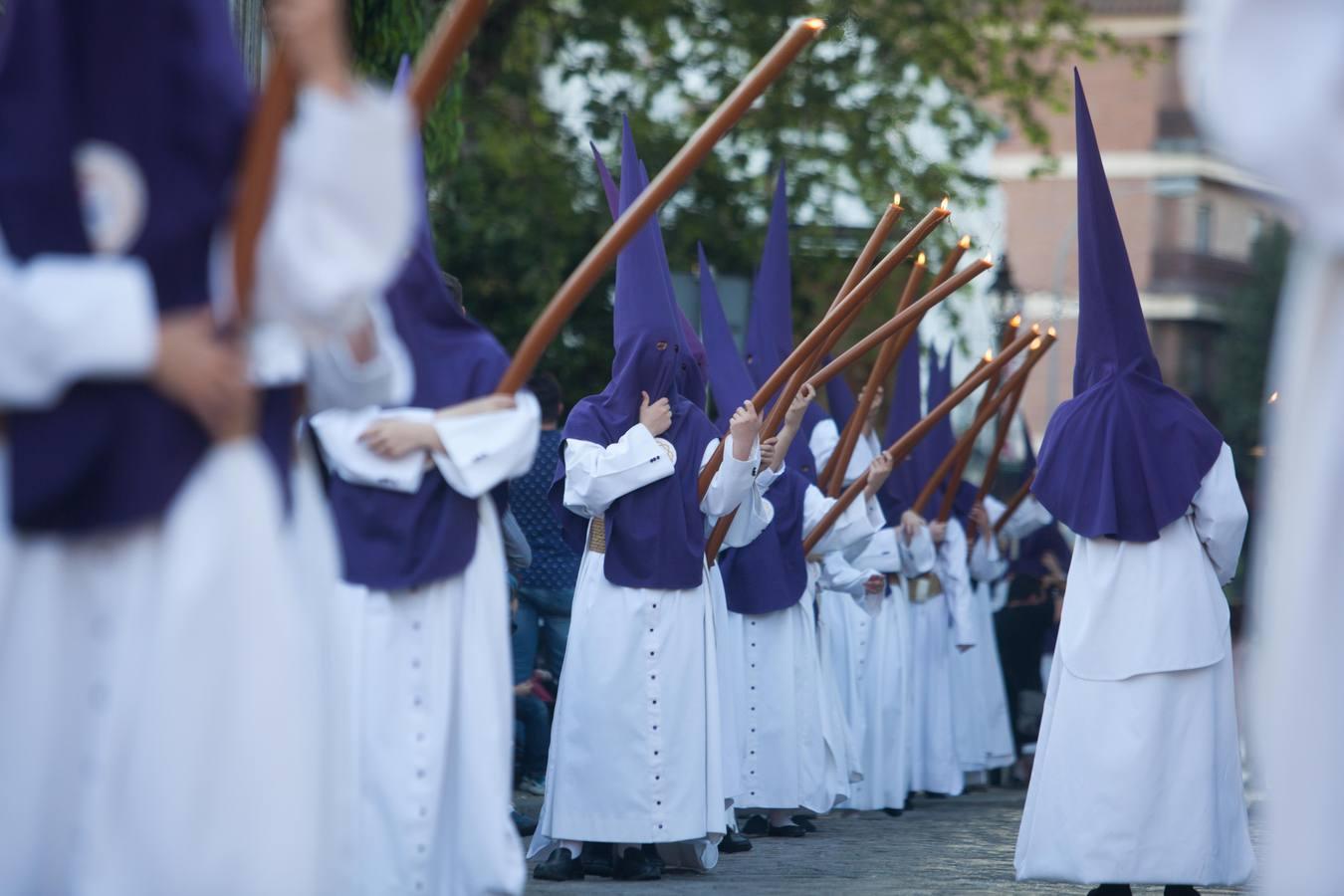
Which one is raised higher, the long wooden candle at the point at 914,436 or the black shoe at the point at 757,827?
the long wooden candle at the point at 914,436

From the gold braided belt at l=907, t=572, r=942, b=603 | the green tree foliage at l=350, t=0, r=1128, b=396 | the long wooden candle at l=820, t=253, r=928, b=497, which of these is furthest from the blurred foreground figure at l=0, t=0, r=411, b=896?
the green tree foliage at l=350, t=0, r=1128, b=396

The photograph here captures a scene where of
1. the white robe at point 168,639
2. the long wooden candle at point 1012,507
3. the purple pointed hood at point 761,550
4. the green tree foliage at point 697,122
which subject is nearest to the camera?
the white robe at point 168,639

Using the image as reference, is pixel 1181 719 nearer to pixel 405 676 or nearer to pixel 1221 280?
pixel 405 676

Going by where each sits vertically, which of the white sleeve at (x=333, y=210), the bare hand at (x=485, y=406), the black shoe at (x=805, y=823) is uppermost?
the white sleeve at (x=333, y=210)

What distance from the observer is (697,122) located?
66.2 feet

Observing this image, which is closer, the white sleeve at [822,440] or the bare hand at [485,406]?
the bare hand at [485,406]

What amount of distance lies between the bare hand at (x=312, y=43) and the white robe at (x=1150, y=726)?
4.55 m

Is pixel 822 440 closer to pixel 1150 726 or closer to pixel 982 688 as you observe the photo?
pixel 982 688

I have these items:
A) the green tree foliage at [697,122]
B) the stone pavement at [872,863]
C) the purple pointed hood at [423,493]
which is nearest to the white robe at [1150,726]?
the stone pavement at [872,863]

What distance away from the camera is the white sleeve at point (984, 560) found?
13.8 m

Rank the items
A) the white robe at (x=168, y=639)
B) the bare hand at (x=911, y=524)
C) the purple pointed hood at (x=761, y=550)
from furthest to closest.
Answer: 1. the bare hand at (x=911, y=524)
2. the purple pointed hood at (x=761, y=550)
3. the white robe at (x=168, y=639)

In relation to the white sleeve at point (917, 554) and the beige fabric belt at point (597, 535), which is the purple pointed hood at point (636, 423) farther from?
the white sleeve at point (917, 554)

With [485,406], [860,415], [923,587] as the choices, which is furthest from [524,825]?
[485,406]

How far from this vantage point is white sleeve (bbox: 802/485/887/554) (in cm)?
1061
